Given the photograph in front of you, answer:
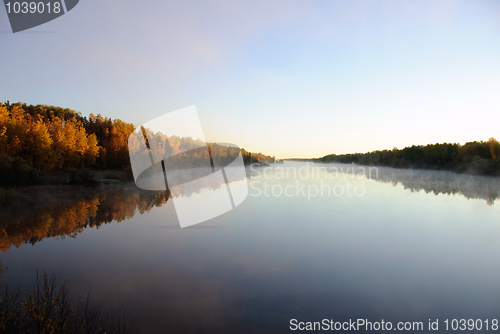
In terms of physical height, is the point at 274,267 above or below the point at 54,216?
below

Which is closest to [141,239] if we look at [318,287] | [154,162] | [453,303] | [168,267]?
[168,267]

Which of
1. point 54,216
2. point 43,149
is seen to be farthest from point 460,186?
point 43,149

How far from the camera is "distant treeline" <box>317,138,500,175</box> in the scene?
4153 centimetres

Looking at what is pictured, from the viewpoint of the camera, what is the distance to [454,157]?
52531 mm

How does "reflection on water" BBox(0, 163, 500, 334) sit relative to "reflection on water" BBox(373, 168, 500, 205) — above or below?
above

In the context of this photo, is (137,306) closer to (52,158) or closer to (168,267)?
(168,267)

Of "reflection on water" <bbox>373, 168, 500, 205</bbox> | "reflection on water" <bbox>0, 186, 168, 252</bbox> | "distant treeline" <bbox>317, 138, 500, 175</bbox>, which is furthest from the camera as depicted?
"distant treeline" <bbox>317, 138, 500, 175</bbox>

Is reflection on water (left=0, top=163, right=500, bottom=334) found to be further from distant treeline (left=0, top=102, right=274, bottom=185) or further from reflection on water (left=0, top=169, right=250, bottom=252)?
distant treeline (left=0, top=102, right=274, bottom=185)

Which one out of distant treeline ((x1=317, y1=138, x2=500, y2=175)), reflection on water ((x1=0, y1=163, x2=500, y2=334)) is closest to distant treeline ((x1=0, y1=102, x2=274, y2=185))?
reflection on water ((x1=0, y1=163, x2=500, y2=334))

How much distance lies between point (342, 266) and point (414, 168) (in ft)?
246

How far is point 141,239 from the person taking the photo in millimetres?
9414

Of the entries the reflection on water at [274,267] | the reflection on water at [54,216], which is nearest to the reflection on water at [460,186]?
the reflection on water at [274,267]

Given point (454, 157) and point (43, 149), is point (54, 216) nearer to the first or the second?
point (43, 149)

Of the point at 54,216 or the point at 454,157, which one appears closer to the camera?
the point at 54,216
